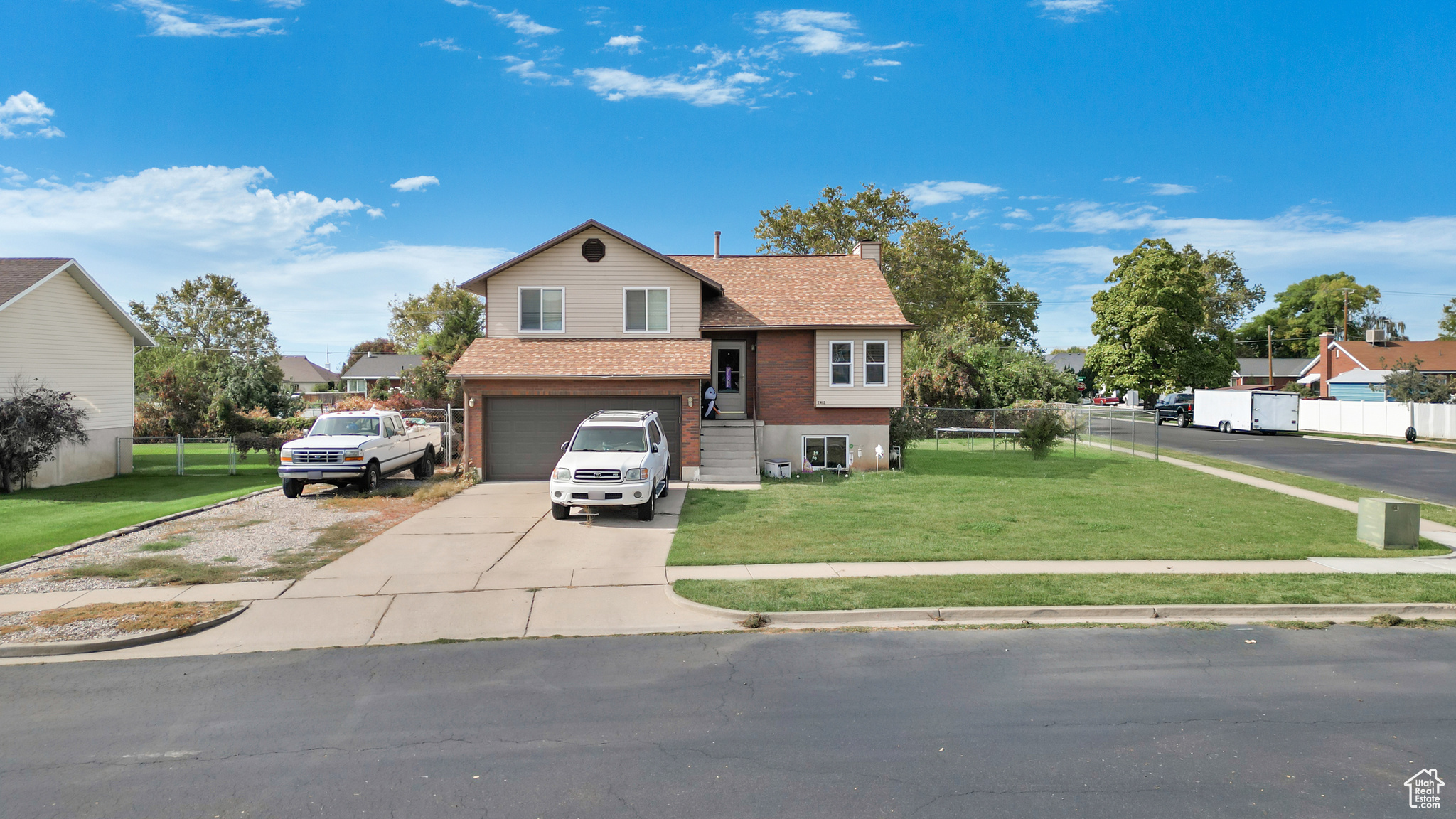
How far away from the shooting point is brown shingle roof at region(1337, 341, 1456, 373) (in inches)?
2172

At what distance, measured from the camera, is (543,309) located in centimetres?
2206

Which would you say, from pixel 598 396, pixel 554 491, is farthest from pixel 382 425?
pixel 554 491

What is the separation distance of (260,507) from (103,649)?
29.7ft

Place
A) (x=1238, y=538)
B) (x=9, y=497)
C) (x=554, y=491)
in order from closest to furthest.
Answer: (x=1238, y=538)
(x=554, y=491)
(x=9, y=497)

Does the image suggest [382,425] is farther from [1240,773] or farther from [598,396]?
[1240,773]

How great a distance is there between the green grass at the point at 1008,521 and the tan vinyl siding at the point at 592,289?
6.03m

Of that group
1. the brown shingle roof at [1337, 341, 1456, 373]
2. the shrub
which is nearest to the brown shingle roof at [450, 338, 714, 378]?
the shrub

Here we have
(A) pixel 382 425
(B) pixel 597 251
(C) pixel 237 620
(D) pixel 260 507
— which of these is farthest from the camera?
(B) pixel 597 251

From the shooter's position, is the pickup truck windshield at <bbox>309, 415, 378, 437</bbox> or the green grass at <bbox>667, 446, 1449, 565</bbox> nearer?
the green grass at <bbox>667, 446, 1449, 565</bbox>

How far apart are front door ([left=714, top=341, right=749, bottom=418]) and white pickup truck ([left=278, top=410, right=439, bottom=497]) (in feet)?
29.3

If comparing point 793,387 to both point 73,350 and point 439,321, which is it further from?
point 439,321

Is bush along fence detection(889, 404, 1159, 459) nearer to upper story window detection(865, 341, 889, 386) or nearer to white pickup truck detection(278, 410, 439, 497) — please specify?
upper story window detection(865, 341, 889, 386)

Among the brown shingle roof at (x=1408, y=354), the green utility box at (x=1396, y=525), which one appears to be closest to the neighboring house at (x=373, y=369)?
the green utility box at (x=1396, y=525)

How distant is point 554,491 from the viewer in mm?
14484
